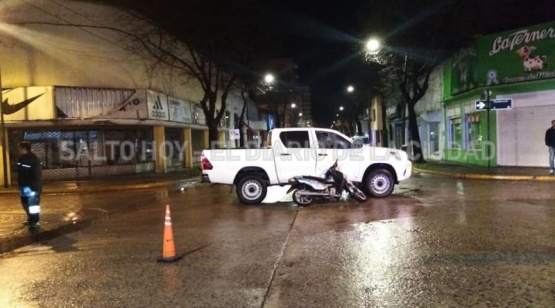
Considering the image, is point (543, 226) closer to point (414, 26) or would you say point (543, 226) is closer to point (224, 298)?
point (224, 298)

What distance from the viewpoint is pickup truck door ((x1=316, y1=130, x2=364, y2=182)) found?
13.7 m

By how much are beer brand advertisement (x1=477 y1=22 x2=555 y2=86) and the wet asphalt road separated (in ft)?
36.6

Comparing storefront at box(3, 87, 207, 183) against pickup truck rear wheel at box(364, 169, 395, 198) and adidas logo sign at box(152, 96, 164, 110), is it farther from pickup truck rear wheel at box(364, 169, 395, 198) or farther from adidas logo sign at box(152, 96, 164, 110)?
pickup truck rear wheel at box(364, 169, 395, 198)

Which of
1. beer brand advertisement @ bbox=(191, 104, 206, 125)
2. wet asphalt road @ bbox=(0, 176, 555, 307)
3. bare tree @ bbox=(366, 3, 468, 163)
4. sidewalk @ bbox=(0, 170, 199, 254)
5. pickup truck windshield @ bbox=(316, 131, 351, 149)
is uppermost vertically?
bare tree @ bbox=(366, 3, 468, 163)

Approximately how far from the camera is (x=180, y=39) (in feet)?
88.6

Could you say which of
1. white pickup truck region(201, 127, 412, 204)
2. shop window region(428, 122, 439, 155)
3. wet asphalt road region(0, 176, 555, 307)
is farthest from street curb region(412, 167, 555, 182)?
shop window region(428, 122, 439, 155)

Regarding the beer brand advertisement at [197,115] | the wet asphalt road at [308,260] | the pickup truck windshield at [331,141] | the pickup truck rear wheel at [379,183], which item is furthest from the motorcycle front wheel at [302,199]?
the beer brand advertisement at [197,115]

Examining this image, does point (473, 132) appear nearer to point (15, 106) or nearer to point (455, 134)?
point (455, 134)

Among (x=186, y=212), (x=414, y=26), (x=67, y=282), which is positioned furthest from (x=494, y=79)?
(x=67, y=282)

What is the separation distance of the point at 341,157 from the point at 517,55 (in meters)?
13.0

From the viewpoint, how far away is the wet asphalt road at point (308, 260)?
5.77 m

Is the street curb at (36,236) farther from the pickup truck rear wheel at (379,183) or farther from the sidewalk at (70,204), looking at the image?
the pickup truck rear wheel at (379,183)

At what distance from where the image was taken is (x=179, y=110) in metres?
28.8

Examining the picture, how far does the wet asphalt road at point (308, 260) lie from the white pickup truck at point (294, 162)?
4.20 feet
